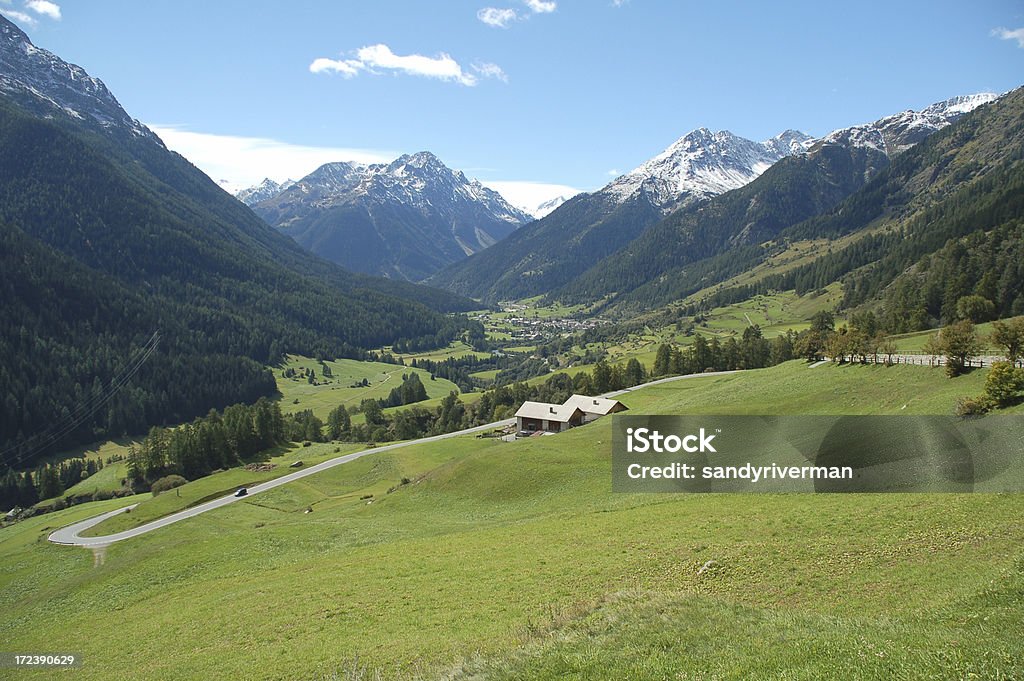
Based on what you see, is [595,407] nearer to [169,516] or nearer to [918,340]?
[918,340]

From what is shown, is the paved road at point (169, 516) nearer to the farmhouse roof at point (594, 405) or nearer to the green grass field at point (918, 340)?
the farmhouse roof at point (594, 405)

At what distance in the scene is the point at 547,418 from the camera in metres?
93.4

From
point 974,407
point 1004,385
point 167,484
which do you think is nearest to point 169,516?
point 167,484

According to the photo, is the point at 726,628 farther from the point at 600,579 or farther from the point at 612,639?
the point at 600,579

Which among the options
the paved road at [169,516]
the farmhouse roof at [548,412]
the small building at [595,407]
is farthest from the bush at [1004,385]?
the paved road at [169,516]

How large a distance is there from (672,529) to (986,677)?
20005 millimetres

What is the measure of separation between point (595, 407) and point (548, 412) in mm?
8146

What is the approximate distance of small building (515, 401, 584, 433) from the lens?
92188 millimetres

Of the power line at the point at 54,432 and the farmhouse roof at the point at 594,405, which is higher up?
the farmhouse roof at the point at 594,405

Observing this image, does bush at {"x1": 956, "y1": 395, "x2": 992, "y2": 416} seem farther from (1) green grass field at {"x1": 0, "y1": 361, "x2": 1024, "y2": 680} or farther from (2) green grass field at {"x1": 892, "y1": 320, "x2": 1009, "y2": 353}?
(2) green grass field at {"x1": 892, "y1": 320, "x2": 1009, "y2": 353}

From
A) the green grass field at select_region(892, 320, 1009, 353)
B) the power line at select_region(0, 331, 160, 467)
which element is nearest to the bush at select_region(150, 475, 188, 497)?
the green grass field at select_region(892, 320, 1009, 353)

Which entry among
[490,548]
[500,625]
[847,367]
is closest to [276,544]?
[490,548]

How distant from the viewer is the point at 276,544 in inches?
1879

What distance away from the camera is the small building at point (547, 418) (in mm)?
92188
